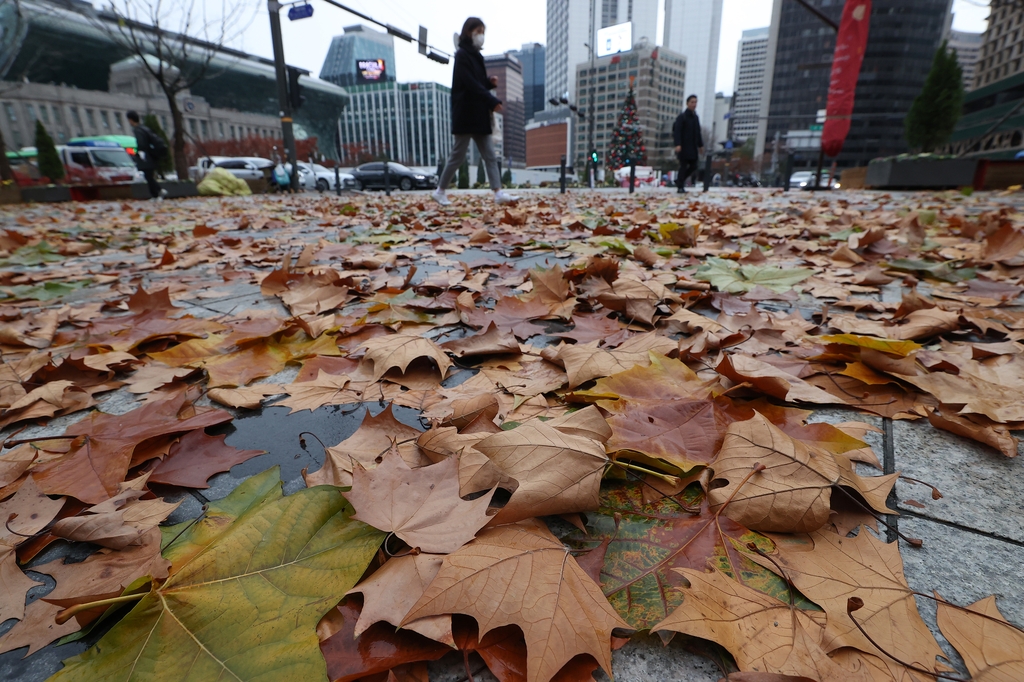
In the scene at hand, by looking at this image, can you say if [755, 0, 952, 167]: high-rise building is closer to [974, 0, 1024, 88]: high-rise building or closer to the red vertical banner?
[974, 0, 1024, 88]: high-rise building

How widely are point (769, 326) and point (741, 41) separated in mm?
185010

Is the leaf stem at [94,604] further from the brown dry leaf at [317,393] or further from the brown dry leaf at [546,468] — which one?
the brown dry leaf at [317,393]

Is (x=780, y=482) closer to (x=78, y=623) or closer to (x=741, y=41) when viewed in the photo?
(x=78, y=623)

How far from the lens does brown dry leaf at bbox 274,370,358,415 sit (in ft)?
3.93

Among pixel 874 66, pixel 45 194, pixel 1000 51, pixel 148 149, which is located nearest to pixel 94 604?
pixel 148 149

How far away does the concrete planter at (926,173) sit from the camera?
28.0 ft

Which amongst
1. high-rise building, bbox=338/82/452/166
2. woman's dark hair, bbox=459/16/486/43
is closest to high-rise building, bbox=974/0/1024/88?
woman's dark hair, bbox=459/16/486/43

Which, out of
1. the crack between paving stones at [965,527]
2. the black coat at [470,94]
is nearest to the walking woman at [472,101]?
the black coat at [470,94]

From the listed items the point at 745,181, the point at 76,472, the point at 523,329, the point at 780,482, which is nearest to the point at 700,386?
the point at 780,482

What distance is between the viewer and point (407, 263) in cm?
284

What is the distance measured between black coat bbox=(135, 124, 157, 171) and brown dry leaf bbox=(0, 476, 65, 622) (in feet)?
44.9

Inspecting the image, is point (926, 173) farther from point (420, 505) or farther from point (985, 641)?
point (420, 505)

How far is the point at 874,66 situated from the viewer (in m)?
79.7

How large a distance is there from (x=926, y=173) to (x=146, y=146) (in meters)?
16.2
